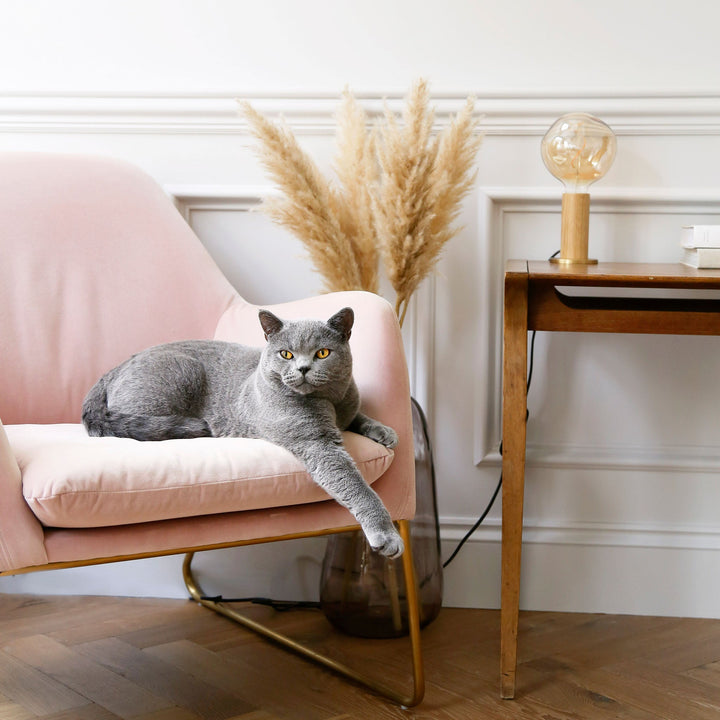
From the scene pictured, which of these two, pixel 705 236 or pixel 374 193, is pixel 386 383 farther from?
pixel 705 236

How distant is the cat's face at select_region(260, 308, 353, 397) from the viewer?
46.1 inches

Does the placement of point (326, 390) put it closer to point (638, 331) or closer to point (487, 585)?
point (638, 331)

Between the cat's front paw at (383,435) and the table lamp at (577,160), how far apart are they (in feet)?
1.77

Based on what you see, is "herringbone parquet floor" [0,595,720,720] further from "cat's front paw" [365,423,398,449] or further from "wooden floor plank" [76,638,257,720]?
"cat's front paw" [365,423,398,449]

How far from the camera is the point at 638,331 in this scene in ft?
4.42

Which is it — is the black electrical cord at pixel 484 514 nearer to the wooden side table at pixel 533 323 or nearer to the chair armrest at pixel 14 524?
the wooden side table at pixel 533 323

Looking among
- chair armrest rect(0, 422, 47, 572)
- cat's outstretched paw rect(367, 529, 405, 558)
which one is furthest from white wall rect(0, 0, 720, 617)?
chair armrest rect(0, 422, 47, 572)

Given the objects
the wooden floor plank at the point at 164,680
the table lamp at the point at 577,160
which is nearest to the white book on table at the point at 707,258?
the table lamp at the point at 577,160

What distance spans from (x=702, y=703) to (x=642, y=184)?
3.24 ft

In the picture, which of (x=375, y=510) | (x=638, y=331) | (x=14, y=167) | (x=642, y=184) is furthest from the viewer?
(x=642, y=184)

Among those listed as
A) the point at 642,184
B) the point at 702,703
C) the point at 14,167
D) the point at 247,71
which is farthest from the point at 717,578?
the point at 14,167

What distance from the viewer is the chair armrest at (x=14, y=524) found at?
978 millimetres

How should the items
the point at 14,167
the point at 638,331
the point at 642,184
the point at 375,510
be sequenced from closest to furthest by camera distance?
1. the point at 375,510
2. the point at 638,331
3. the point at 14,167
4. the point at 642,184

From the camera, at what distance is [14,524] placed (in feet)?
3.22
